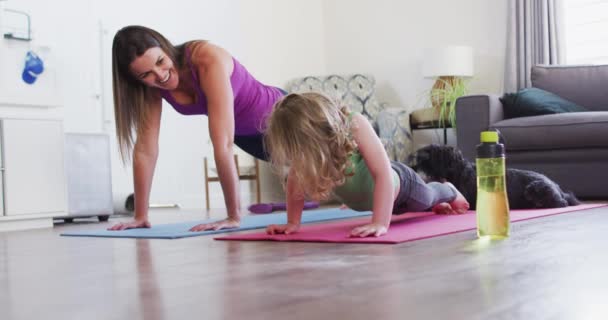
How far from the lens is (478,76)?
17.9ft

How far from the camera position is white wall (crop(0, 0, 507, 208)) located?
4.65 meters

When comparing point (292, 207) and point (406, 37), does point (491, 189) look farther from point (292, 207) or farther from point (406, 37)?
point (406, 37)

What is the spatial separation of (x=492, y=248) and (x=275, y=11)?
4.79m

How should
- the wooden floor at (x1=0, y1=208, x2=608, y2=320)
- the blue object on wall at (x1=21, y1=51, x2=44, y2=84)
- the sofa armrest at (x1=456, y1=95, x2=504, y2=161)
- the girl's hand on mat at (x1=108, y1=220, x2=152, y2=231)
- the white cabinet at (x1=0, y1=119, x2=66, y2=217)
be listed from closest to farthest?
the wooden floor at (x1=0, y1=208, x2=608, y2=320) → the girl's hand on mat at (x1=108, y1=220, x2=152, y2=231) → the white cabinet at (x1=0, y1=119, x2=66, y2=217) → the sofa armrest at (x1=456, y1=95, x2=504, y2=161) → the blue object on wall at (x1=21, y1=51, x2=44, y2=84)

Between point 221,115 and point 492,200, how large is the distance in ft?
3.26

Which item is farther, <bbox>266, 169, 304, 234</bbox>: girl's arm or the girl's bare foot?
the girl's bare foot

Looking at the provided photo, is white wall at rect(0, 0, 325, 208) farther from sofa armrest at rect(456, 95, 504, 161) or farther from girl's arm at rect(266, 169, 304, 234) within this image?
girl's arm at rect(266, 169, 304, 234)

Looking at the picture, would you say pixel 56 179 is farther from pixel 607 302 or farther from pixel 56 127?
pixel 607 302

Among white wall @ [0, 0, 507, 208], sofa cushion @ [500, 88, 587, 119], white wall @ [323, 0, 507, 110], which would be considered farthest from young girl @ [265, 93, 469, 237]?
white wall @ [323, 0, 507, 110]

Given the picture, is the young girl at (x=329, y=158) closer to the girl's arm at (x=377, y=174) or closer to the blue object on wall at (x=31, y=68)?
the girl's arm at (x=377, y=174)

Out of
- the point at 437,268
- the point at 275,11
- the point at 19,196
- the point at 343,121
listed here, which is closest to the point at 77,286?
the point at 437,268

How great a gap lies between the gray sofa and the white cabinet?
2.19 meters

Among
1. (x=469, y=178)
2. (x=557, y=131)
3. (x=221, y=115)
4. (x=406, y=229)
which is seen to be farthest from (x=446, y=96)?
(x=406, y=229)

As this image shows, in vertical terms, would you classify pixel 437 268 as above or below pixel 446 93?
below
